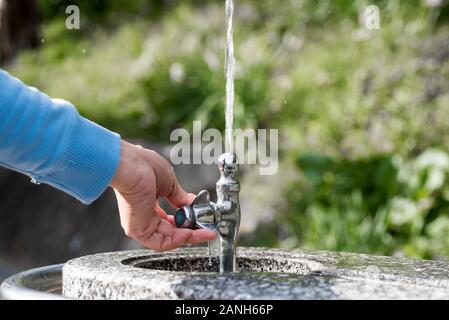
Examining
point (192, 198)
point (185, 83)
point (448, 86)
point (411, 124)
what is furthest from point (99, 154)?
point (185, 83)

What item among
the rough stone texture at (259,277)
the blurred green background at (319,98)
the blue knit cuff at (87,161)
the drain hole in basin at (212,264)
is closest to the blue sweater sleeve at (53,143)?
the blue knit cuff at (87,161)

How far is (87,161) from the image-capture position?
1.47 meters

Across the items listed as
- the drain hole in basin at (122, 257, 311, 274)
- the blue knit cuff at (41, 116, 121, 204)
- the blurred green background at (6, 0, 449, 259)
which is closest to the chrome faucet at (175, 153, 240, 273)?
the drain hole in basin at (122, 257, 311, 274)

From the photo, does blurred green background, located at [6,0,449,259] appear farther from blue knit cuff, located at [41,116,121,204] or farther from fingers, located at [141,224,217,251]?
blue knit cuff, located at [41,116,121,204]

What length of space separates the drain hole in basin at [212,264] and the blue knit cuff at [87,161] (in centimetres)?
29

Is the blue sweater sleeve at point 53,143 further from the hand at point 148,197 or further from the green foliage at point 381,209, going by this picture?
the green foliage at point 381,209

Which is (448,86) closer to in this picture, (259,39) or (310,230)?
(310,230)

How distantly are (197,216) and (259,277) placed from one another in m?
0.28

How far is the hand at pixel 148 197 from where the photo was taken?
1.51 m

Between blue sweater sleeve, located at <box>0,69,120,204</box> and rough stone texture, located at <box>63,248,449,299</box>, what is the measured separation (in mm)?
166

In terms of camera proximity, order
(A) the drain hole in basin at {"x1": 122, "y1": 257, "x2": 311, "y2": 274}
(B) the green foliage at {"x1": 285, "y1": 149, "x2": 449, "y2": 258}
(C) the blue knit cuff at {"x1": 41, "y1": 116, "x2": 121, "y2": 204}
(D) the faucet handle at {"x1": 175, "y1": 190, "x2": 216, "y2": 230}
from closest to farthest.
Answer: (C) the blue knit cuff at {"x1": 41, "y1": 116, "x2": 121, "y2": 204} < (D) the faucet handle at {"x1": 175, "y1": 190, "x2": 216, "y2": 230} < (A) the drain hole in basin at {"x1": 122, "y1": 257, "x2": 311, "y2": 274} < (B) the green foliage at {"x1": 285, "y1": 149, "x2": 449, "y2": 258}

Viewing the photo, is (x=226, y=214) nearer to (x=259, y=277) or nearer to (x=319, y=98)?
(x=259, y=277)

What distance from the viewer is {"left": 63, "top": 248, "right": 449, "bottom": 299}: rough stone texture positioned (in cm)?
129

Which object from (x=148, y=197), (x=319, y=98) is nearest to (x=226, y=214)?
(x=148, y=197)
